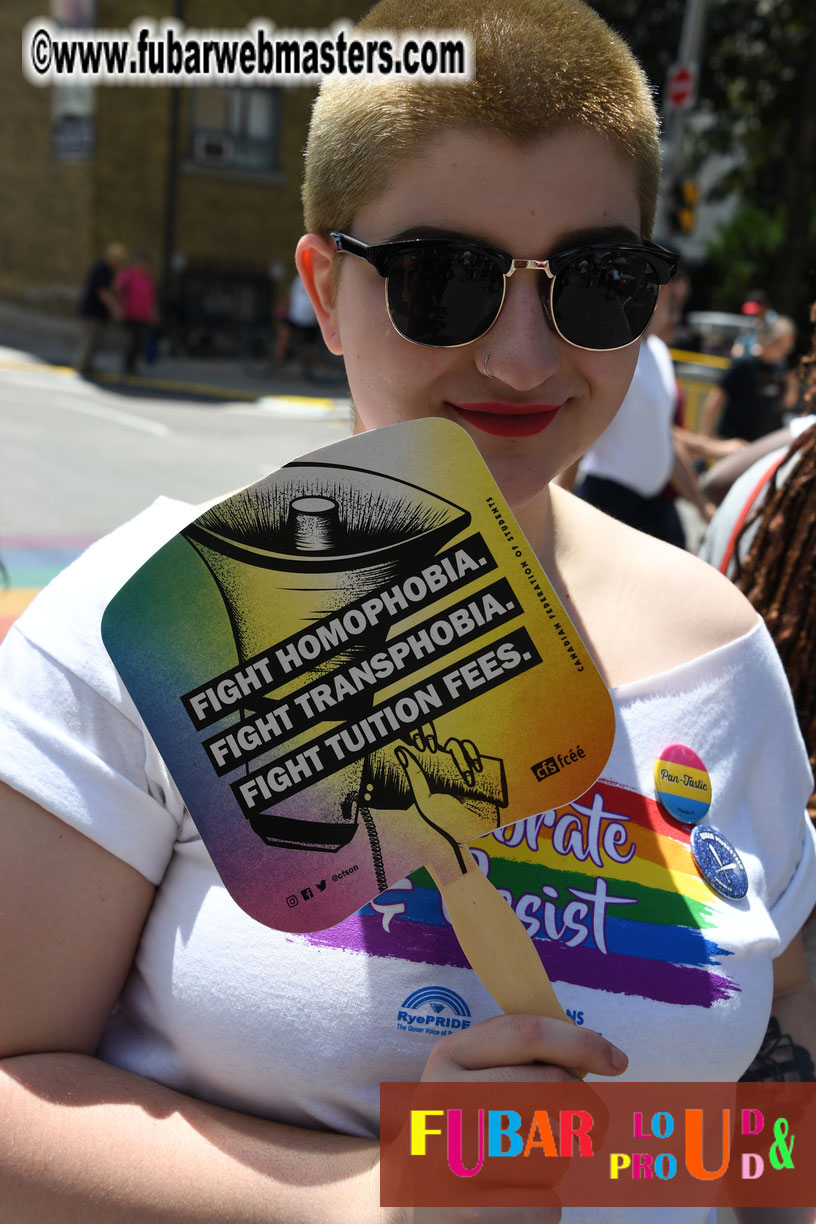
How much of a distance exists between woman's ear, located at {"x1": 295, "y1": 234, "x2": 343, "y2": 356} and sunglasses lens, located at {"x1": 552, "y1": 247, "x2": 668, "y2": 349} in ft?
0.79

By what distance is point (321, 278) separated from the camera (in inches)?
47.3

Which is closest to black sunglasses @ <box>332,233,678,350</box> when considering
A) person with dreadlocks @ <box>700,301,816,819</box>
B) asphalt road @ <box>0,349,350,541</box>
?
person with dreadlocks @ <box>700,301,816,819</box>

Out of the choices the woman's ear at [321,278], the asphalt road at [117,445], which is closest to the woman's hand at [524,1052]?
the woman's ear at [321,278]

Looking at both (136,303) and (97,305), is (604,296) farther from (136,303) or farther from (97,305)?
(136,303)

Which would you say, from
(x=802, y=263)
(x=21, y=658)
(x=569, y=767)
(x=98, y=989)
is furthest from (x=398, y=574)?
(x=802, y=263)

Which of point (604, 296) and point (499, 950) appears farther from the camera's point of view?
point (604, 296)

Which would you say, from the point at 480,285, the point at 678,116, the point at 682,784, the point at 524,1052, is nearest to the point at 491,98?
the point at 480,285

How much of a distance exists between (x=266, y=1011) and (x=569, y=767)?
0.36 meters

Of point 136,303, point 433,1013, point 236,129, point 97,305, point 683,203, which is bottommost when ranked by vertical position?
point 433,1013

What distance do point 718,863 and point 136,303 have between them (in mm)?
15336

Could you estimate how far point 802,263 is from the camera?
2009cm

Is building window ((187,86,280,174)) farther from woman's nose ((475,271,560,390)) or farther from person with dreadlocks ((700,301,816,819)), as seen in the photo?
woman's nose ((475,271,560,390))

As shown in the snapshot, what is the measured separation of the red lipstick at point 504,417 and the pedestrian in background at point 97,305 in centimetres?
1474

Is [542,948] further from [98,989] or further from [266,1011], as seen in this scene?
[98,989]
